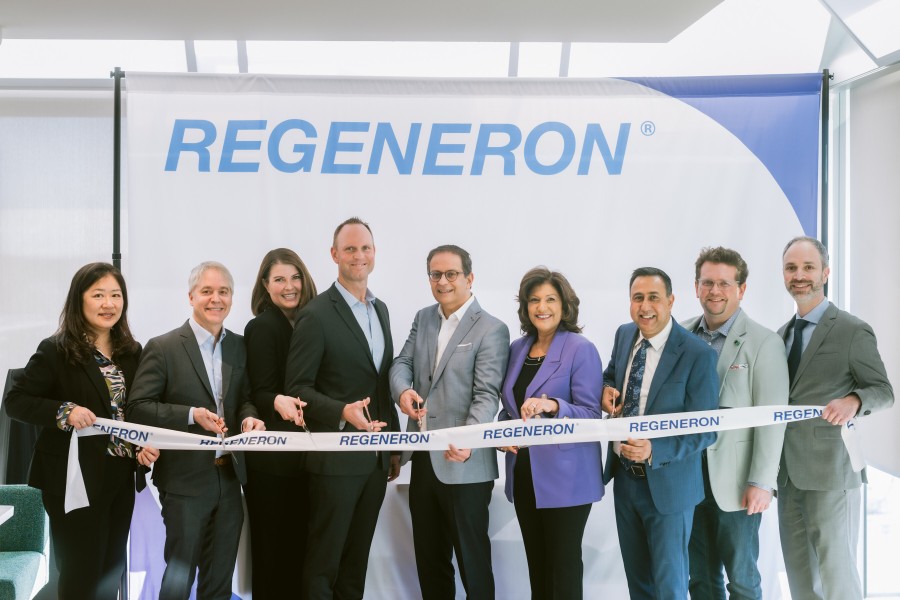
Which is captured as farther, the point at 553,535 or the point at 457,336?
the point at 457,336

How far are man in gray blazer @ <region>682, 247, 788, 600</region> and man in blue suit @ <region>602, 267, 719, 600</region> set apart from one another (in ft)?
0.81

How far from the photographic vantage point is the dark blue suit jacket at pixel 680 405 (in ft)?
12.0

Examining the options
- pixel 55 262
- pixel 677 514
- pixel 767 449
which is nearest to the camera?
pixel 677 514

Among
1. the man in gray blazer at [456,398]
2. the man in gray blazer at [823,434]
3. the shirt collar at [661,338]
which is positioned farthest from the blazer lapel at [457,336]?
the man in gray blazer at [823,434]

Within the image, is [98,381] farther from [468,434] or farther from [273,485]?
[468,434]

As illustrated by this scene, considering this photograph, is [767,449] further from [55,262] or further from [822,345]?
[55,262]

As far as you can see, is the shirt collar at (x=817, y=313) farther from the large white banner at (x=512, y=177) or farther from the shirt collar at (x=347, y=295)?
the shirt collar at (x=347, y=295)

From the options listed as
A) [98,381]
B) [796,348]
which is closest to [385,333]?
[98,381]

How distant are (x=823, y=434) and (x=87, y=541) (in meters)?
3.73

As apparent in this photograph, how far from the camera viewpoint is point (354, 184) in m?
4.80

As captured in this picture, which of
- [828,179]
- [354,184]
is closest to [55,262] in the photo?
[354,184]

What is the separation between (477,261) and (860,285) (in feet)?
8.07

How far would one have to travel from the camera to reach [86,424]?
365cm

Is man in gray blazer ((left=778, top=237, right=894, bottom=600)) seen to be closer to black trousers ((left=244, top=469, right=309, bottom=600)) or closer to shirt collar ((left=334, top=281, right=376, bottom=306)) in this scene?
shirt collar ((left=334, top=281, right=376, bottom=306))
